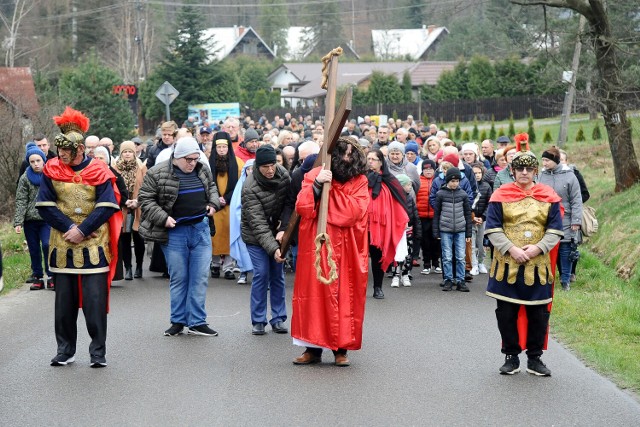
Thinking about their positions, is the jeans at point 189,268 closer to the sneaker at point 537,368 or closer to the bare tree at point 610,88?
the sneaker at point 537,368

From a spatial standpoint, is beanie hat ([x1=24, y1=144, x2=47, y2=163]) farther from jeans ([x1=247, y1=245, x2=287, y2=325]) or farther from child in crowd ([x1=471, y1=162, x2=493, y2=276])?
child in crowd ([x1=471, y1=162, x2=493, y2=276])

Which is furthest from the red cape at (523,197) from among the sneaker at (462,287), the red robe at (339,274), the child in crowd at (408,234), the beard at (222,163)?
the beard at (222,163)

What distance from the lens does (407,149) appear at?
55.0 ft

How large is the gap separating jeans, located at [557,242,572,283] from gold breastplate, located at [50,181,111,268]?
688cm

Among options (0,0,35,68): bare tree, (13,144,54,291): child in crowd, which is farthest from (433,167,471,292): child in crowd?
(0,0,35,68): bare tree

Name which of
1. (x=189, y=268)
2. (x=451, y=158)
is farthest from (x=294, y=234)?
(x=451, y=158)

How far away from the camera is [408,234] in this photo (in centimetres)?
1498

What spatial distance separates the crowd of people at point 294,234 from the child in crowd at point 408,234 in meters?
0.02

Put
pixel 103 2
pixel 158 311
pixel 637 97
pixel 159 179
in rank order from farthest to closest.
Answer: pixel 103 2, pixel 637 97, pixel 158 311, pixel 159 179

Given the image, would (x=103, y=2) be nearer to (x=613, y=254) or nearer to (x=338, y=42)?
(x=338, y=42)

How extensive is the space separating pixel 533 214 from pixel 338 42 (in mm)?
108835

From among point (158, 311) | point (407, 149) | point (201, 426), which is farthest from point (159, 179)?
point (407, 149)

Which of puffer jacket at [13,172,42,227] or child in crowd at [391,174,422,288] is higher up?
puffer jacket at [13,172,42,227]

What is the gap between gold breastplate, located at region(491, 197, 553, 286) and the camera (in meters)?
8.77
